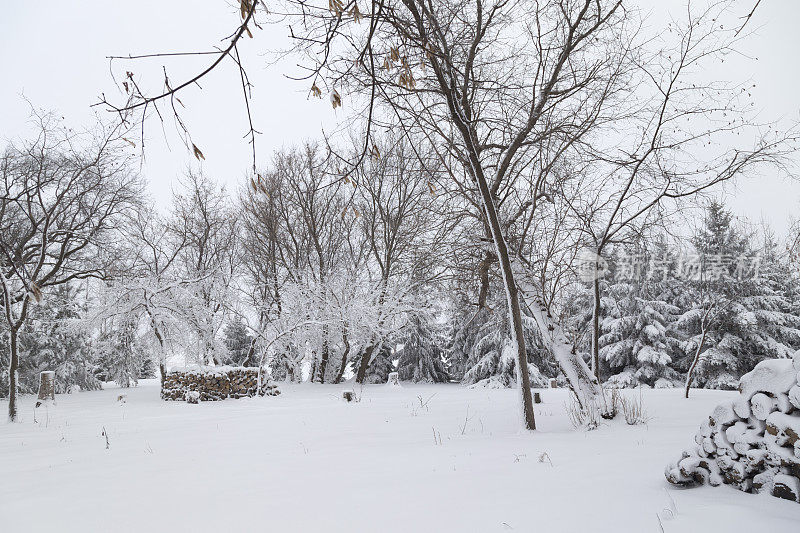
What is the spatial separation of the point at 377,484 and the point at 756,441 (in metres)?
2.31

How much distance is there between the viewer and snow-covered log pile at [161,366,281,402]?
14.3 meters

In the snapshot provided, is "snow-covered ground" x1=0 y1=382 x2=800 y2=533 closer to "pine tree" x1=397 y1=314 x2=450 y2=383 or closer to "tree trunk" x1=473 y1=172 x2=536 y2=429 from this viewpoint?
"tree trunk" x1=473 y1=172 x2=536 y2=429

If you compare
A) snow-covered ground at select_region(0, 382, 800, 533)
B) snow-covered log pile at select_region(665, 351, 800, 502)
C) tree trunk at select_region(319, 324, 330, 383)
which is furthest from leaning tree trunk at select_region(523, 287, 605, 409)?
tree trunk at select_region(319, 324, 330, 383)

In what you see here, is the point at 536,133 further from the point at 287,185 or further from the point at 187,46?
the point at 287,185

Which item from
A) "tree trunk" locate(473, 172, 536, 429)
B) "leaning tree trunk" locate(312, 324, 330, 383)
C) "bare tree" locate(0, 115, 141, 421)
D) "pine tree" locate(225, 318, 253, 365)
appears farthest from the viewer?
"pine tree" locate(225, 318, 253, 365)

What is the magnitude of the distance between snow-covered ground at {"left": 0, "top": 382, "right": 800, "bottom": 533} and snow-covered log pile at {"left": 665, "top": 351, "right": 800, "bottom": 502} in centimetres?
10

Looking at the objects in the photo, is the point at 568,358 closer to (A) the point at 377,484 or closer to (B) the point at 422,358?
(A) the point at 377,484

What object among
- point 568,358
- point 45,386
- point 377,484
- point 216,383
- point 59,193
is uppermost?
point 59,193

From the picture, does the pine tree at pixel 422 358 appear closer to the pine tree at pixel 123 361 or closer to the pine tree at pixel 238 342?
the pine tree at pixel 238 342

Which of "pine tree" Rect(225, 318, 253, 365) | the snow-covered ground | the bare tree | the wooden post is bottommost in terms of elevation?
the snow-covered ground

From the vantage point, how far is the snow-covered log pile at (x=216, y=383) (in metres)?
14.3

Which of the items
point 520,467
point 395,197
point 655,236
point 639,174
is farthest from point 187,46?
point 395,197

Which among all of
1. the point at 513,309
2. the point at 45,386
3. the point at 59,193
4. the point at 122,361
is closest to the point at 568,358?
the point at 513,309

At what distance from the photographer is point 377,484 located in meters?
3.24
